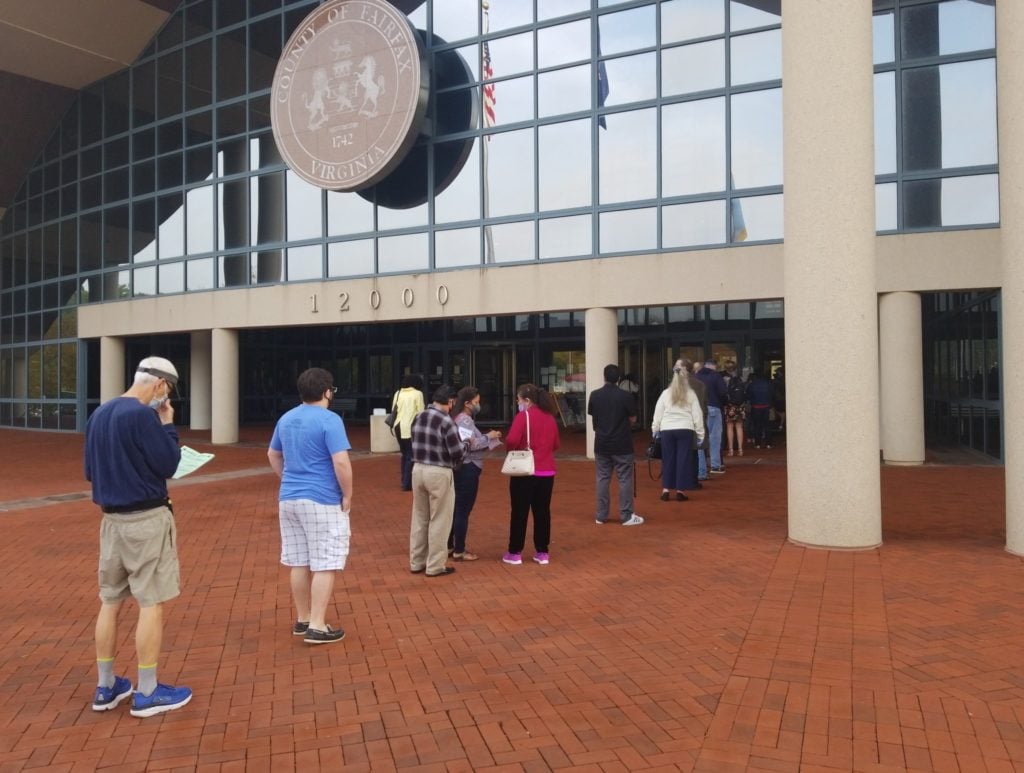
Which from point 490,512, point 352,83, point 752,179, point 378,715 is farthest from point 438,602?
point 352,83

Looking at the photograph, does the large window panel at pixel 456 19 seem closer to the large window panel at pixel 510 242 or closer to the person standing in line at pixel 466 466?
the large window panel at pixel 510 242

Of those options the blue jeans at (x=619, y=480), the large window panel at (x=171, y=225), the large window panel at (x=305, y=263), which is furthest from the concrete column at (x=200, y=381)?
the blue jeans at (x=619, y=480)

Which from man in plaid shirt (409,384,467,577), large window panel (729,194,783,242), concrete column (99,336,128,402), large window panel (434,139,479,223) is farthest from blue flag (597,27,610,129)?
concrete column (99,336,128,402)

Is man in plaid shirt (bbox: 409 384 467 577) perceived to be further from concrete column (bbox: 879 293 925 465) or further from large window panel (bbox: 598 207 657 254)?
concrete column (bbox: 879 293 925 465)

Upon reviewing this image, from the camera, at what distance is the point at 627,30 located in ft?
46.8

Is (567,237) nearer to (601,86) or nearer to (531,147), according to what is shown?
(531,147)

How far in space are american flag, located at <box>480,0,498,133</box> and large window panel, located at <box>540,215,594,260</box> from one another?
228 cm

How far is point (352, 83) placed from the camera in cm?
1588

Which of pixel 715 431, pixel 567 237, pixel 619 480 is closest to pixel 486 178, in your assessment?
pixel 567 237

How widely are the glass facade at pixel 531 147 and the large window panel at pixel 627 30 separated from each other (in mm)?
34

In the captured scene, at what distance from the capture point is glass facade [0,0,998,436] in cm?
1256

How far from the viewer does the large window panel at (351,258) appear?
16.4 metres

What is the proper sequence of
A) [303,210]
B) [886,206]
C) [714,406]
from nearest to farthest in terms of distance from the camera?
1. [714,406]
2. [886,206]
3. [303,210]

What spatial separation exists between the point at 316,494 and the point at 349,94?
13.0m
